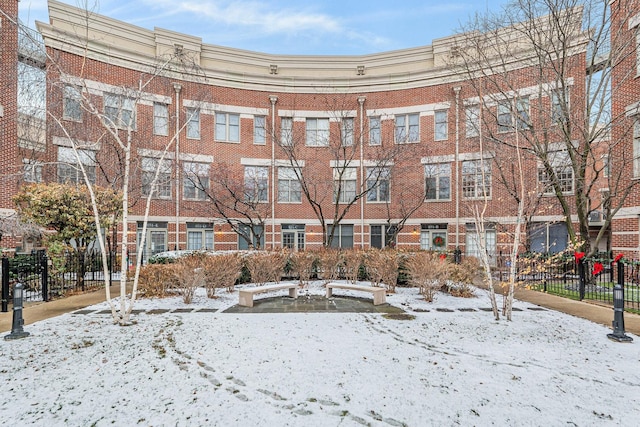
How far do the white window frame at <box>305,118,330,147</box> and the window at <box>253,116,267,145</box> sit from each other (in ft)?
9.32

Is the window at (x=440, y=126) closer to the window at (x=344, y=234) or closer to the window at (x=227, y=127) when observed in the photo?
the window at (x=344, y=234)

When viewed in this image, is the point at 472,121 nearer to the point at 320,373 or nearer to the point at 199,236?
the point at 320,373

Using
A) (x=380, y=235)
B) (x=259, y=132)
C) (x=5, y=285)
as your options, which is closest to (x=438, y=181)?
(x=380, y=235)

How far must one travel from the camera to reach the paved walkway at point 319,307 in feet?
25.8

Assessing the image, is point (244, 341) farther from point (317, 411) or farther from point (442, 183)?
point (442, 183)

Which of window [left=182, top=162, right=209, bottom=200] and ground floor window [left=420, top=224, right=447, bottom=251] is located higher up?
window [left=182, top=162, right=209, bottom=200]

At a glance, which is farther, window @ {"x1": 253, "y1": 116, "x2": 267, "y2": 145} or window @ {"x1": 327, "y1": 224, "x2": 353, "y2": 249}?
window @ {"x1": 327, "y1": 224, "x2": 353, "y2": 249}

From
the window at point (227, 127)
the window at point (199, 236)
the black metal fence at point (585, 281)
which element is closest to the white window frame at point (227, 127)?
the window at point (227, 127)

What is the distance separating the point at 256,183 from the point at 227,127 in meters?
4.53

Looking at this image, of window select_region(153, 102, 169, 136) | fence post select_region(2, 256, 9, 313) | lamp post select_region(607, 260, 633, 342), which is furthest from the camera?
window select_region(153, 102, 169, 136)

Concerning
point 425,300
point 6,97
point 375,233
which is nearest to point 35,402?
point 425,300

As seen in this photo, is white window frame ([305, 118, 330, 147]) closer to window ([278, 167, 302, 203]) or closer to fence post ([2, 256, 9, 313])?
window ([278, 167, 302, 203])

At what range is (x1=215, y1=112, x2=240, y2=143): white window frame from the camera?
22594 mm

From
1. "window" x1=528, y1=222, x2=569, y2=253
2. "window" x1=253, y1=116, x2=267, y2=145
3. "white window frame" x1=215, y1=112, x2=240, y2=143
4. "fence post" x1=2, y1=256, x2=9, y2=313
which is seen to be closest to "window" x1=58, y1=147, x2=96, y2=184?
"white window frame" x1=215, y1=112, x2=240, y2=143
